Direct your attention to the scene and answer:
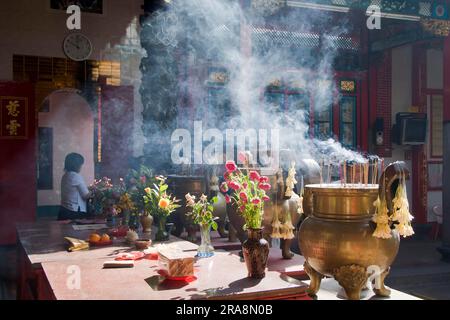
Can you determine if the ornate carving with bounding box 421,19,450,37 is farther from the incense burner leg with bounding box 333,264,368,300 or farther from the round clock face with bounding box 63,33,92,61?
the incense burner leg with bounding box 333,264,368,300

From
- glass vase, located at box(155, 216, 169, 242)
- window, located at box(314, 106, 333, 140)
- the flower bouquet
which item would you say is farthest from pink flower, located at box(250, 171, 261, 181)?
window, located at box(314, 106, 333, 140)

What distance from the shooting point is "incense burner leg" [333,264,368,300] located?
226cm

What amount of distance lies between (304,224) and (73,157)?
3515 millimetres

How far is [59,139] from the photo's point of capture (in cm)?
876

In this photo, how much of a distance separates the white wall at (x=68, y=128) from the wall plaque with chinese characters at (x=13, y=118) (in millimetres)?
1737

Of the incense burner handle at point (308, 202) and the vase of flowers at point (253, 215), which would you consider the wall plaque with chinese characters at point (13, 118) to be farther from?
the incense burner handle at point (308, 202)

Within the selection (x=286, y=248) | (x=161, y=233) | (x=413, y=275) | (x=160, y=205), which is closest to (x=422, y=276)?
(x=413, y=275)

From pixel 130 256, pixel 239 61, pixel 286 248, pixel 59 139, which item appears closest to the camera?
pixel 130 256

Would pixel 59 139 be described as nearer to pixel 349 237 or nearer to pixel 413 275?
pixel 413 275

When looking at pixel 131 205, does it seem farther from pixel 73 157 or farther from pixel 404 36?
pixel 404 36

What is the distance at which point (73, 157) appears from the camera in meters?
5.31

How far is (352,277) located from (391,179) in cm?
49

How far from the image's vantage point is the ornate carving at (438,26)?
6734 mm

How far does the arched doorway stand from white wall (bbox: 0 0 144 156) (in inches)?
55.7
